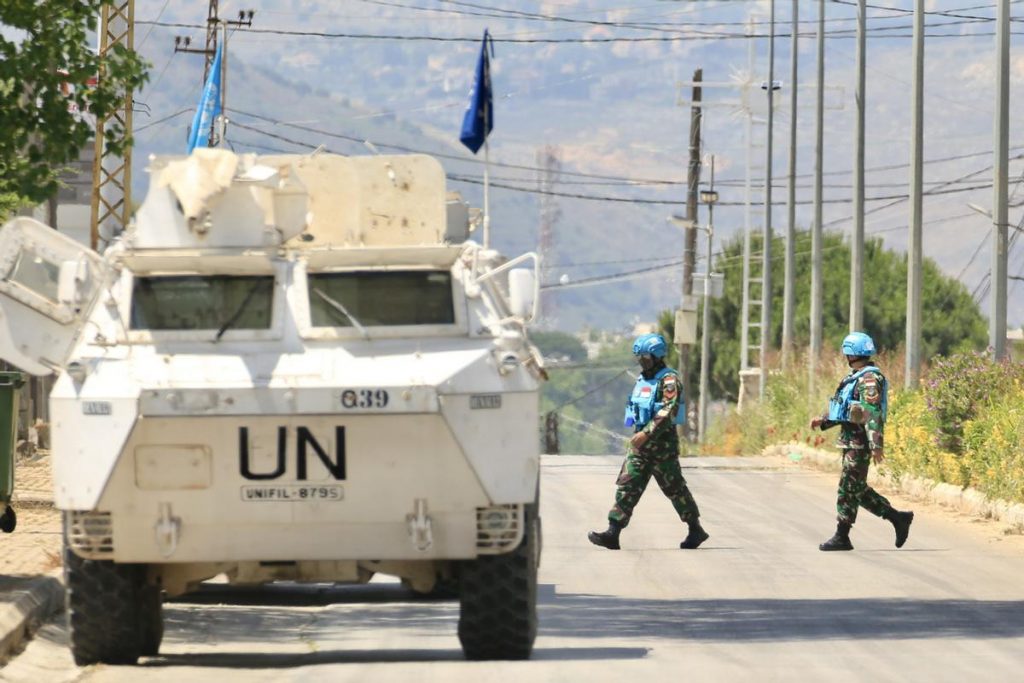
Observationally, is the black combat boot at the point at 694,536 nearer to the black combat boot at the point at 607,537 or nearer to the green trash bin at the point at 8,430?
the black combat boot at the point at 607,537

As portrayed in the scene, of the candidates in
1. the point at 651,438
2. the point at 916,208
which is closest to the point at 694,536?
the point at 651,438

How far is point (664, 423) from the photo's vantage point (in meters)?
20.0

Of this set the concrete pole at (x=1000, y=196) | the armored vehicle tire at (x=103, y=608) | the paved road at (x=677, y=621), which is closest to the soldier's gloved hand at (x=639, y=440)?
the paved road at (x=677, y=621)

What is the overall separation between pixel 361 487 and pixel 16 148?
5.50 m

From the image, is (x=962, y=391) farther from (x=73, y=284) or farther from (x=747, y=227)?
(x=747, y=227)

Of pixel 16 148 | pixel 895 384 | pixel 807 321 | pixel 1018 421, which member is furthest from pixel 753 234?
pixel 16 148

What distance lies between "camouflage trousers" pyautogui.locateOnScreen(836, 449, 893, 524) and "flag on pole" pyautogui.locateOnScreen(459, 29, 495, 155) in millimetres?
4235

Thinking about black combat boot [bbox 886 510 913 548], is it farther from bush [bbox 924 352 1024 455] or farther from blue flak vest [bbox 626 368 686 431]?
bush [bbox 924 352 1024 455]

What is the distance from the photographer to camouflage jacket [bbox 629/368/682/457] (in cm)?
1967

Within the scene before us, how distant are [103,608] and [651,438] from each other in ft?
25.2

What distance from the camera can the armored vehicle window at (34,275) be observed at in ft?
46.1

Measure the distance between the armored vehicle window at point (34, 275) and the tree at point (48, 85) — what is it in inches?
78.6

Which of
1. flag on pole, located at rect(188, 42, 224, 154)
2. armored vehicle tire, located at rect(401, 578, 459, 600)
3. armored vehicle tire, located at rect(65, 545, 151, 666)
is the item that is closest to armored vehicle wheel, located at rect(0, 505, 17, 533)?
armored vehicle tire, located at rect(401, 578, 459, 600)

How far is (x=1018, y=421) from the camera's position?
24.1 meters
